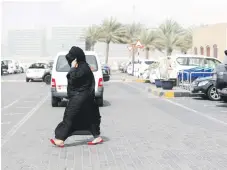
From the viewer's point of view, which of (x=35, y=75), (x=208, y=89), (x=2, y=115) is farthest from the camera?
(x=35, y=75)

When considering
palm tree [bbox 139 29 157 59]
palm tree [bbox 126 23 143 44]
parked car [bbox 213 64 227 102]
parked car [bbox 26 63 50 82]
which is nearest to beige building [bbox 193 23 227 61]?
palm tree [bbox 139 29 157 59]

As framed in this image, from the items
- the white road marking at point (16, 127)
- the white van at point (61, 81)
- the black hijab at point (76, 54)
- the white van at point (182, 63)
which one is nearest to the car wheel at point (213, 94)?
the white van at point (61, 81)

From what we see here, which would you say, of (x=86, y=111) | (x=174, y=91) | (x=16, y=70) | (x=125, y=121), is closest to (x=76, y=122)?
(x=86, y=111)

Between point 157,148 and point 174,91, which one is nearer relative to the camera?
point 157,148

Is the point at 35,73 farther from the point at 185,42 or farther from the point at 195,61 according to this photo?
the point at 185,42

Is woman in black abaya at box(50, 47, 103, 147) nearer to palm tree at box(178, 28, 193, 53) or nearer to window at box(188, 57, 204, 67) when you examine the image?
window at box(188, 57, 204, 67)

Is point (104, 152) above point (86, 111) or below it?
below

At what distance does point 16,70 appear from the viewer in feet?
212

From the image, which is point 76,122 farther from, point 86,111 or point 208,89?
point 208,89

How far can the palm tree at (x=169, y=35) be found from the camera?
6938 cm

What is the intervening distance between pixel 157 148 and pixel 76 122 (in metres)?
1.44

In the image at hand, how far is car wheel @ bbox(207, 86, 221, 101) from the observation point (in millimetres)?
19953

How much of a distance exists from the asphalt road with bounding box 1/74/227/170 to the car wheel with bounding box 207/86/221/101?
3770 millimetres

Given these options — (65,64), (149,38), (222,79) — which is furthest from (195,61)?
(149,38)
